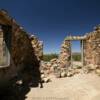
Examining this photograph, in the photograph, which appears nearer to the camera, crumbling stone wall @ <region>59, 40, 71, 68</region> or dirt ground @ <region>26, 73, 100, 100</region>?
dirt ground @ <region>26, 73, 100, 100</region>

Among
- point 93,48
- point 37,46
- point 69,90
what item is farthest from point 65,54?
point 69,90

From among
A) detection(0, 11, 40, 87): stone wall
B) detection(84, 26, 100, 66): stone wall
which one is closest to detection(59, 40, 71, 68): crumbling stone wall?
detection(84, 26, 100, 66): stone wall

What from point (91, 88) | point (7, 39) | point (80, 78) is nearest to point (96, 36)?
point (80, 78)

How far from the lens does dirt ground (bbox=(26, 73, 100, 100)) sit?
892 centimetres

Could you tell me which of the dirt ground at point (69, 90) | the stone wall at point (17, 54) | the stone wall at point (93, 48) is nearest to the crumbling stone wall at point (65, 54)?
the stone wall at point (93, 48)

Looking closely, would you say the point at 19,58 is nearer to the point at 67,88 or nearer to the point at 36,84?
the point at 36,84

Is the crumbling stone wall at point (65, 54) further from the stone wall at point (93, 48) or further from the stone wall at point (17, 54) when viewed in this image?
the stone wall at point (17, 54)

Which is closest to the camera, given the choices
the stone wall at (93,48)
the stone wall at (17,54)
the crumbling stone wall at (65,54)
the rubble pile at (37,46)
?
the stone wall at (17,54)

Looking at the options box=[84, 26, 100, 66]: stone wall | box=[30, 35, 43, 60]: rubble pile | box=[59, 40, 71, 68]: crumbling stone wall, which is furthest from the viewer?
box=[59, 40, 71, 68]: crumbling stone wall

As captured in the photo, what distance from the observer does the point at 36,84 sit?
11.0 m

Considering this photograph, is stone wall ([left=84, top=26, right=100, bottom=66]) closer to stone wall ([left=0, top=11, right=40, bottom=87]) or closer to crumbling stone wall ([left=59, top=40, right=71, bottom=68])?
crumbling stone wall ([left=59, top=40, right=71, bottom=68])

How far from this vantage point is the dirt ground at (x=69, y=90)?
29.3ft

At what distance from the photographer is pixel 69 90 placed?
378 inches

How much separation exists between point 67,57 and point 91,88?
7091 millimetres
